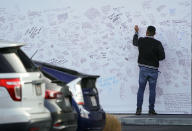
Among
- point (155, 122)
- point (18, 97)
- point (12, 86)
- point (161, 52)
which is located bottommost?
point (155, 122)

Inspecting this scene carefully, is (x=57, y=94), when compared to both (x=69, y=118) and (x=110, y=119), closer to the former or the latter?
(x=69, y=118)

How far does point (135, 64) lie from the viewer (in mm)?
16828

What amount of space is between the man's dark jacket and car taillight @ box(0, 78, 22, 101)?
847 cm

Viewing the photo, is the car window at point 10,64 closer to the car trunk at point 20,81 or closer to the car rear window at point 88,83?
the car trunk at point 20,81

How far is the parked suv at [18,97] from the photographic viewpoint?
286 inches

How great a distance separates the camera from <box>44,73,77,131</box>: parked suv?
25.7 feet

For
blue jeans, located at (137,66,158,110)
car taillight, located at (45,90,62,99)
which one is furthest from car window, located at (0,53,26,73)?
blue jeans, located at (137,66,158,110)

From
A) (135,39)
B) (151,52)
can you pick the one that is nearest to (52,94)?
(151,52)

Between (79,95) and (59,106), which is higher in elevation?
(59,106)

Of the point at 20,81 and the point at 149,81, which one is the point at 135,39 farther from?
the point at 20,81

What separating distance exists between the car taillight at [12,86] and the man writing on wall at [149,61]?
8472 mm

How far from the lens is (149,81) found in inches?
626

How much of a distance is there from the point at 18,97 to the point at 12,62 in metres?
0.38

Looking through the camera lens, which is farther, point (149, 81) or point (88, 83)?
point (149, 81)
